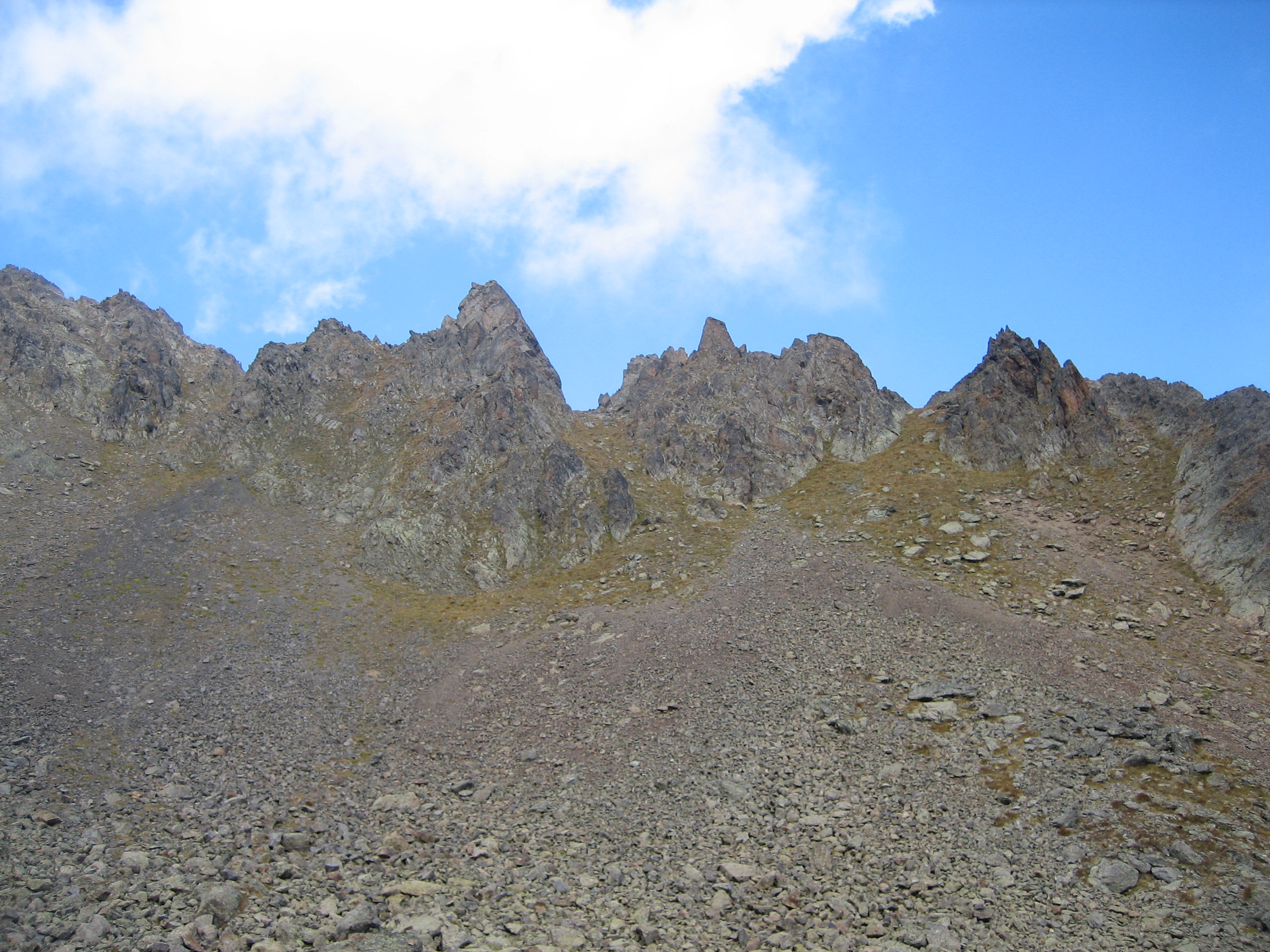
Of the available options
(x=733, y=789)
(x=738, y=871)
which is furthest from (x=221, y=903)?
(x=733, y=789)

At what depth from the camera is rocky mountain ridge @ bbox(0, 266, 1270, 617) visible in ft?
199

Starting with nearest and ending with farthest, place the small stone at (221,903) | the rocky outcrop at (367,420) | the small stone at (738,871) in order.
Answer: the small stone at (221,903)
the small stone at (738,871)
the rocky outcrop at (367,420)

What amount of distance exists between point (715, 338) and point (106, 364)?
69.2 meters

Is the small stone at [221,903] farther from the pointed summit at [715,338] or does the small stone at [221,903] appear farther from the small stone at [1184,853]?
the pointed summit at [715,338]

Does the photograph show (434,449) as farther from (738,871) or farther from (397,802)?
(738,871)

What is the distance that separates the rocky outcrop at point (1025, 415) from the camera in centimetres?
6397

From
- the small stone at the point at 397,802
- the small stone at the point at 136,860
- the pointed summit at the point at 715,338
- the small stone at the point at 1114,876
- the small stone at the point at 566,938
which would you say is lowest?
the small stone at the point at 1114,876

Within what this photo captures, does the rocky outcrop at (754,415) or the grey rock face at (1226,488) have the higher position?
the rocky outcrop at (754,415)

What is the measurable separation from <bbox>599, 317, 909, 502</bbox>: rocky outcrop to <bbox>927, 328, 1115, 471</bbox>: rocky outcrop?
9872mm

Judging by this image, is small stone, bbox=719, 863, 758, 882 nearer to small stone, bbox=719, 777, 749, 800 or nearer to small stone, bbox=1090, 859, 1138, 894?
small stone, bbox=719, 777, 749, 800

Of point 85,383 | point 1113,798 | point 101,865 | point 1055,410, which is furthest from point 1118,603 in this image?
point 85,383

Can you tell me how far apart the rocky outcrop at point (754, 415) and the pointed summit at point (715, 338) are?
123mm

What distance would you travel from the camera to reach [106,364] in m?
77.7

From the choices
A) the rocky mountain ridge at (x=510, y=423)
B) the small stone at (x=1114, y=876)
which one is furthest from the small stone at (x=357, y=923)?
the rocky mountain ridge at (x=510, y=423)
